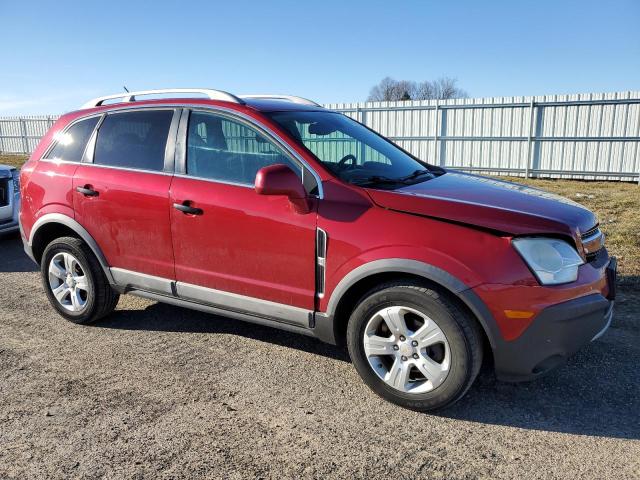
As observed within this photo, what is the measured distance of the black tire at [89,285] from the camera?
14.2ft

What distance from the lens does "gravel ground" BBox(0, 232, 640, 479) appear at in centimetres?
258

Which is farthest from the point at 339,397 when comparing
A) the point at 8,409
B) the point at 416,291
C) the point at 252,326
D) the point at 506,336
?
the point at 8,409

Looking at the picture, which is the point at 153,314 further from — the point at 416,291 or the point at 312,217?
the point at 416,291

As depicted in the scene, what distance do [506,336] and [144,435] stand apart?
2057 millimetres

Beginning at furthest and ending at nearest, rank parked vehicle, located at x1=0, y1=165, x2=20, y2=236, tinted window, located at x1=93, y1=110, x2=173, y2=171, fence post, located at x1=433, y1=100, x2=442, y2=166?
fence post, located at x1=433, y1=100, x2=442, y2=166 < parked vehicle, located at x1=0, y1=165, x2=20, y2=236 < tinted window, located at x1=93, y1=110, x2=173, y2=171

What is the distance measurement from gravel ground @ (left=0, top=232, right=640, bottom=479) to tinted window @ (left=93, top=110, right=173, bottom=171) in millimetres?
1431

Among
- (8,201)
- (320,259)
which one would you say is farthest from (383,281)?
(8,201)

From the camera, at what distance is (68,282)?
453 centimetres

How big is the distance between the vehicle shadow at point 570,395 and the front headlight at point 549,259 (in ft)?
2.72

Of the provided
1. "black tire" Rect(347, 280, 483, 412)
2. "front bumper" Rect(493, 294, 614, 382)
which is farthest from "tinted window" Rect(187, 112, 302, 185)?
"front bumper" Rect(493, 294, 614, 382)

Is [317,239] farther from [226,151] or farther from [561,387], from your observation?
[561,387]

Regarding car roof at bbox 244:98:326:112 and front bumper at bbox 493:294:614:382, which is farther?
car roof at bbox 244:98:326:112

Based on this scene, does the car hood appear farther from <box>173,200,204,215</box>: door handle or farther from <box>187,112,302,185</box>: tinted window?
<box>173,200,204,215</box>: door handle

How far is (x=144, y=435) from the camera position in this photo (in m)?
2.84
